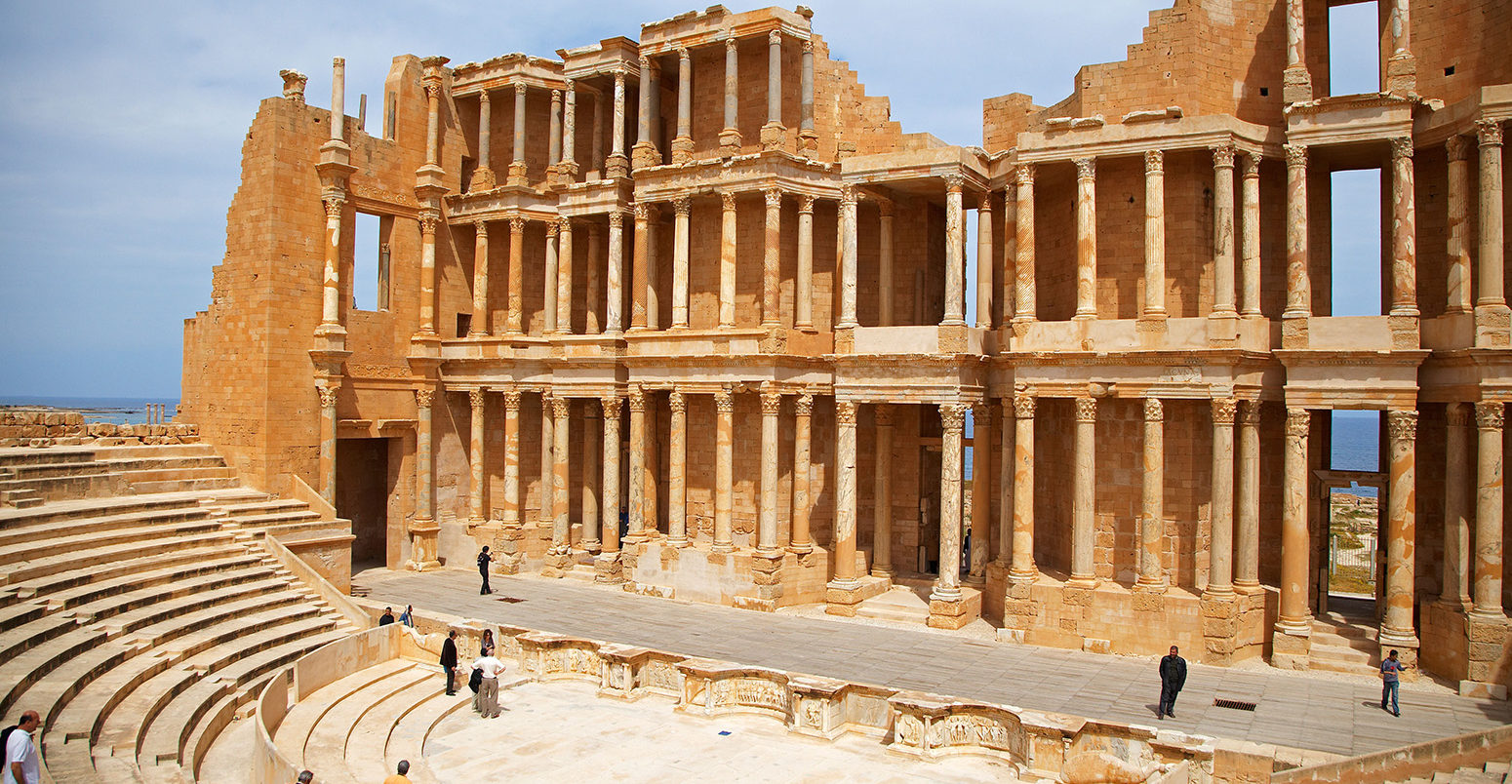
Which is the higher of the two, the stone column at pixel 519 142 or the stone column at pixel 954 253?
the stone column at pixel 519 142

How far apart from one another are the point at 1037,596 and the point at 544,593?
13200mm

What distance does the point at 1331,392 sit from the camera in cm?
2083

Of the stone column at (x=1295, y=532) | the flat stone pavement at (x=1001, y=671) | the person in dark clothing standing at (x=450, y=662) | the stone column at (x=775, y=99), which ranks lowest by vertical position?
the flat stone pavement at (x=1001, y=671)

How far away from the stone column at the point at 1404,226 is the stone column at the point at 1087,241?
5832 mm

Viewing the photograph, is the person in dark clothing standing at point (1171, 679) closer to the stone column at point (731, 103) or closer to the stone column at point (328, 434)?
the stone column at point (731, 103)

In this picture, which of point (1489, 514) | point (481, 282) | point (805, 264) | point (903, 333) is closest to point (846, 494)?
point (903, 333)

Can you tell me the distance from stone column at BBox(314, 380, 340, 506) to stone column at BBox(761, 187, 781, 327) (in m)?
12.8

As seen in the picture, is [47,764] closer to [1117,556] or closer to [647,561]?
[647,561]

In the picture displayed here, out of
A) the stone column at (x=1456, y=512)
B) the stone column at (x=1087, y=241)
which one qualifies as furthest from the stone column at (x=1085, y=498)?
the stone column at (x=1456, y=512)

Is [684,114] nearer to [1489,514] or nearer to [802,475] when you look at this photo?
[802,475]

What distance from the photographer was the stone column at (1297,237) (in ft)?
69.9

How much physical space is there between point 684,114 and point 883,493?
40.1 ft

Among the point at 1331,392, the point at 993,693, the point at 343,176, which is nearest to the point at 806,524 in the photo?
the point at 993,693

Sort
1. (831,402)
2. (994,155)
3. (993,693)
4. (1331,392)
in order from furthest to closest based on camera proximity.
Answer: (831,402), (994,155), (1331,392), (993,693)
